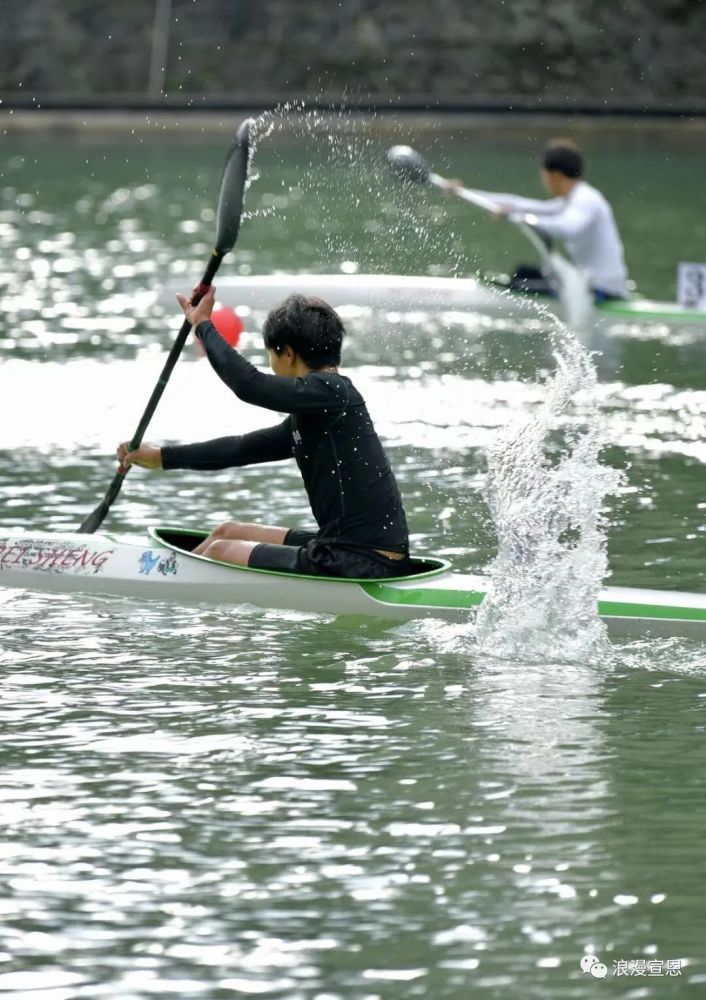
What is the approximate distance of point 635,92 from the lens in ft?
117

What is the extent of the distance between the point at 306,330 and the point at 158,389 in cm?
119

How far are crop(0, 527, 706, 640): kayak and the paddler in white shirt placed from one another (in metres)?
7.09

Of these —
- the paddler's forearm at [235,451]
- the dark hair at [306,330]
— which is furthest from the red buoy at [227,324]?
the dark hair at [306,330]

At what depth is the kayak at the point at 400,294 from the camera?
1441 centimetres

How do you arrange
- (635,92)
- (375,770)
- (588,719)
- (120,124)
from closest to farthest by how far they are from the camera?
(375,770), (588,719), (120,124), (635,92)

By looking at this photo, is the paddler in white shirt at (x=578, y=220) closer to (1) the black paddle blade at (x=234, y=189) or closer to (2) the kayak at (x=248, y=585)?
(1) the black paddle blade at (x=234, y=189)

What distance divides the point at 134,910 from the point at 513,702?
1866mm

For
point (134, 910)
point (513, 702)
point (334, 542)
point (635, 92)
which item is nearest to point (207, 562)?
point (334, 542)

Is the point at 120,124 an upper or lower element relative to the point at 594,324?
upper

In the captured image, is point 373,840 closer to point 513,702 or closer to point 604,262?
point 513,702

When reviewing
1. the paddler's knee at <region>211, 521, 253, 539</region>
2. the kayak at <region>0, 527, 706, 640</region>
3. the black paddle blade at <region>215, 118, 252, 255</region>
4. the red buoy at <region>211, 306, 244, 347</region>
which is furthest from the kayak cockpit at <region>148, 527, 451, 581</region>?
the black paddle blade at <region>215, 118, 252, 255</region>

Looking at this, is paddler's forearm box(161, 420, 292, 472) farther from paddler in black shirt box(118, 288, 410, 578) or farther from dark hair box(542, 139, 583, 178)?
dark hair box(542, 139, 583, 178)

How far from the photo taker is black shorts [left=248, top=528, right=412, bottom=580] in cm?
694

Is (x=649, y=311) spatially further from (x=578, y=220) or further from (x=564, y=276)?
(x=578, y=220)
